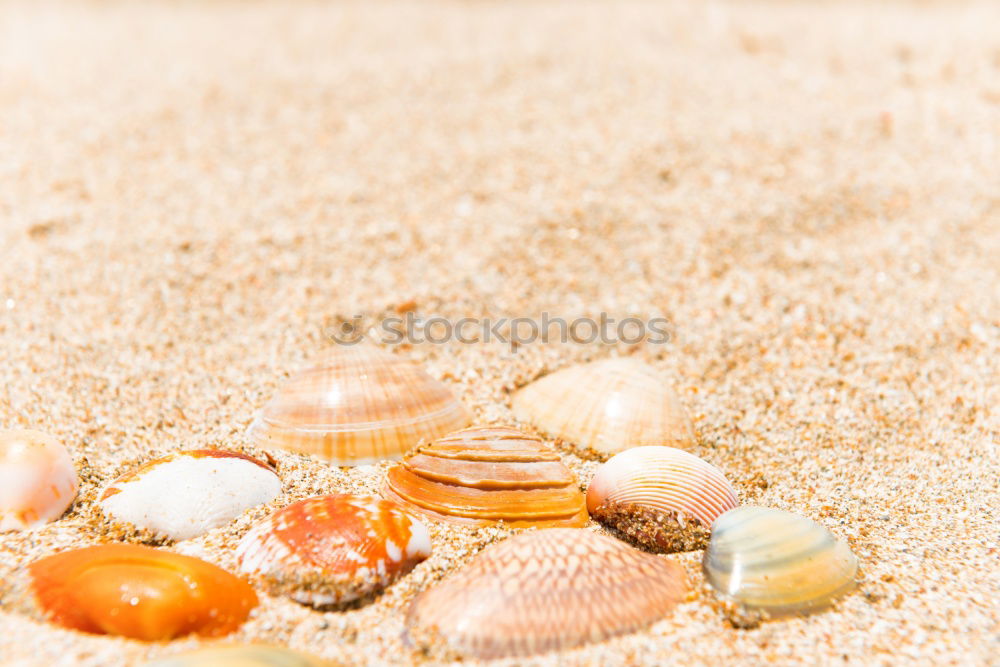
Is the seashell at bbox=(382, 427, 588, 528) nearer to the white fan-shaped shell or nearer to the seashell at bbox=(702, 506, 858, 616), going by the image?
the white fan-shaped shell

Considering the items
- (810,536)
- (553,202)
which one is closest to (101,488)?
(810,536)

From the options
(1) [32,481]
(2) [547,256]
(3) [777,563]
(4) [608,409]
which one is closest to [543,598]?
(3) [777,563]

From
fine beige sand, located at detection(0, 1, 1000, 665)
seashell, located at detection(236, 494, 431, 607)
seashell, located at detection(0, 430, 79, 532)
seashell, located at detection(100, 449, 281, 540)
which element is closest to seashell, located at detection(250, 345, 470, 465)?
fine beige sand, located at detection(0, 1, 1000, 665)

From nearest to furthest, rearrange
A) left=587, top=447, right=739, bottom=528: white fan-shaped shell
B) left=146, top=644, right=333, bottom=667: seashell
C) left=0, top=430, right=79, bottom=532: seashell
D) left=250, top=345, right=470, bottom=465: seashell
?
1. left=146, top=644, right=333, bottom=667: seashell
2. left=0, top=430, right=79, bottom=532: seashell
3. left=587, top=447, right=739, bottom=528: white fan-shaped shell
4. left=250, top=345, right=470, bottom=465: seashell

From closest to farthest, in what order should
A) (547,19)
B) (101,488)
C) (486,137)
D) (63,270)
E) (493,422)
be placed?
(101,488)
(493,422)
(63,270)
(486,137)
(547,19)

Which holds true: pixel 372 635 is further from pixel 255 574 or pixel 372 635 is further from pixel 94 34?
pixel 94 34

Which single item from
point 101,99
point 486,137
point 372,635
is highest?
point 101,99
